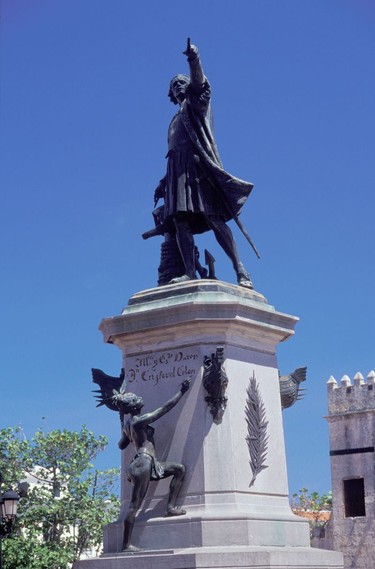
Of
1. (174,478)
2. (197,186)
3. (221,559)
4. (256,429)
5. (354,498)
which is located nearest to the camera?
(221,559)

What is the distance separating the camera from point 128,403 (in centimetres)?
1143

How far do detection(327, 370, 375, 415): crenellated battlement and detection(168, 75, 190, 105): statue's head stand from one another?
47.0 metres

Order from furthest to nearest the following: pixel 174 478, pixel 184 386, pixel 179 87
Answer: pixel 179 87
pixel 184 386
pixel 174 478

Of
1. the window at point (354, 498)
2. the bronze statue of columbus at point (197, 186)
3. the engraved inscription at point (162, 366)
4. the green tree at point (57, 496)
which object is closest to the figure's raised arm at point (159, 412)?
the engraved inscription at point (162, 366)

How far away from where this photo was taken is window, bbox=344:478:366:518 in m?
58.0

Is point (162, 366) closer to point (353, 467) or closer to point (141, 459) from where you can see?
point (141, 459)

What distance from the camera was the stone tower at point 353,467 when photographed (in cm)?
5725

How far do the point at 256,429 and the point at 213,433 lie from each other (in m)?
0.61

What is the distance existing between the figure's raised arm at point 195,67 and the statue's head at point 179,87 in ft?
1.36

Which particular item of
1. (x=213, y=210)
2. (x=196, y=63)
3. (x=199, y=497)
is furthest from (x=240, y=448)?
(x=196, y=63)

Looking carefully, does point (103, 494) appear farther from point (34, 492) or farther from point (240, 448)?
point (240, 448)

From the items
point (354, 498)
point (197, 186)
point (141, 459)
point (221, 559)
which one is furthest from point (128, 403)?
point (354, 498)

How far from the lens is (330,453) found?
196ft

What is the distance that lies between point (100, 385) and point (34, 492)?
26.6 metres
